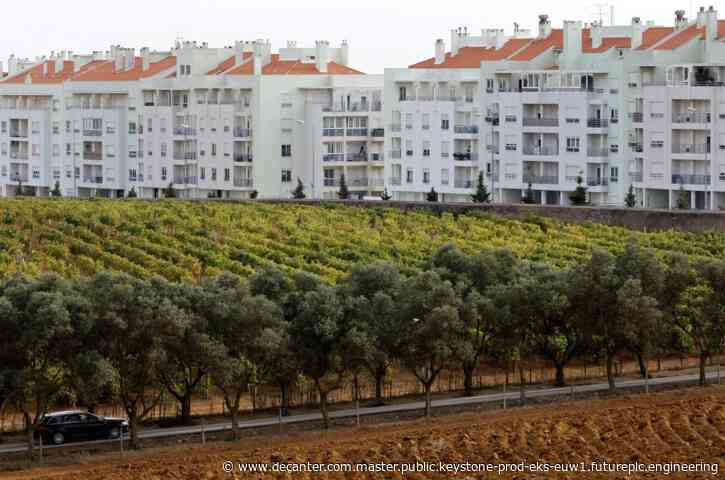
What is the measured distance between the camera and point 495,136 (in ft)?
377

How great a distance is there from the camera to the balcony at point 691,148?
335 ft

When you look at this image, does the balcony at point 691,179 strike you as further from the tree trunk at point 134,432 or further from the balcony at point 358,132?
the tree trunk at point 134,432

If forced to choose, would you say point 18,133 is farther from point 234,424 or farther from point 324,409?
point 234,424

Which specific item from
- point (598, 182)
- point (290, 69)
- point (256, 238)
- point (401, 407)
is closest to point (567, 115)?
point (598, 182)

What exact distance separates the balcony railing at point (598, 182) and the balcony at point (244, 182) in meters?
26.4

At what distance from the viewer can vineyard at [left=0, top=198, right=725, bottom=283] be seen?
79.2m

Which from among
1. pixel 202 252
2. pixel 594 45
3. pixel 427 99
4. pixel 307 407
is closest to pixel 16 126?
pixel 427 99

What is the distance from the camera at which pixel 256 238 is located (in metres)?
88.2

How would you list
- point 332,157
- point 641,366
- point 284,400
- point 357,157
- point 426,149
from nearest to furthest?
1. point 284,400
2. point 641,366
3. point 426,149
4. point 332,157
5. point 357,157

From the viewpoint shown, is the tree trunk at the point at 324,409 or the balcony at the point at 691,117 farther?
the balcony at the point at 691,117

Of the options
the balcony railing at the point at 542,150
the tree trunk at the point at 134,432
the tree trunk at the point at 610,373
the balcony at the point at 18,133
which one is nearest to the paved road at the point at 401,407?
the tree trunk at the point at 610,373

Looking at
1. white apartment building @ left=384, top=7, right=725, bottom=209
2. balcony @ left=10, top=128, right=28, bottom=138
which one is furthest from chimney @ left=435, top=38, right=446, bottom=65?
balcony @ left=10, top=128, right=28, bottom=138

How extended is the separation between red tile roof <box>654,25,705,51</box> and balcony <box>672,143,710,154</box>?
20.6ft

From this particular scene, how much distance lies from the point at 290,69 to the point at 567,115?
25111 mm
